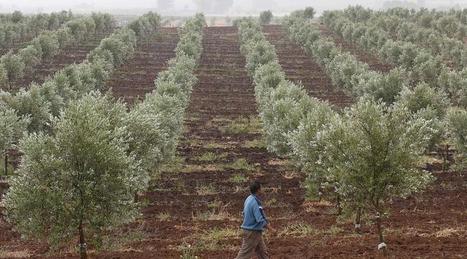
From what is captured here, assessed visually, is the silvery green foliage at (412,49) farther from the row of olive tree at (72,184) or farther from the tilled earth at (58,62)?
the tilled earth at (58,62)

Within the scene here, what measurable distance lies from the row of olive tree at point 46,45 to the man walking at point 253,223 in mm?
67224

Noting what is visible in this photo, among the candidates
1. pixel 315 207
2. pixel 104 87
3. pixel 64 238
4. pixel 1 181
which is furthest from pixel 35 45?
pixel 64 238

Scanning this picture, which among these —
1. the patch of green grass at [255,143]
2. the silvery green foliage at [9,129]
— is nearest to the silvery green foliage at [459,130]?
the patch of green grass at [255,143]

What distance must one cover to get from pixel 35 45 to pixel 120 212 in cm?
8669

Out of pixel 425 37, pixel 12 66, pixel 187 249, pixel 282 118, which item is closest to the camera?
pixel 187 249

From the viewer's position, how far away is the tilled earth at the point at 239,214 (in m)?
30.2

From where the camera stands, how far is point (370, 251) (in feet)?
93.9

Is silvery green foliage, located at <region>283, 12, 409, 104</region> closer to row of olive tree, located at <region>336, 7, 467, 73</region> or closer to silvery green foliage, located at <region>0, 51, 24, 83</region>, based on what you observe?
row of olive tree, located at <region>336, 7, 467, 73</region>

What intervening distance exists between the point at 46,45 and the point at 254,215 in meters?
94.5

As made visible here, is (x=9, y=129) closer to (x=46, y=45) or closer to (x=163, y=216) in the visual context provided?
(x=163, y=216)

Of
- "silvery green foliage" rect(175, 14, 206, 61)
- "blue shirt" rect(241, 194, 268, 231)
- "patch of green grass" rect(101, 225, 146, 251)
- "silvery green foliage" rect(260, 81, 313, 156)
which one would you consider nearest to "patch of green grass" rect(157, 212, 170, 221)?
"patch of green grass" rect(101, 225, 146, 251)

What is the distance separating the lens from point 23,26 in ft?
441

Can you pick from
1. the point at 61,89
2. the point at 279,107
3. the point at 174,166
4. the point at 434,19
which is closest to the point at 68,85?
the point at 61,89

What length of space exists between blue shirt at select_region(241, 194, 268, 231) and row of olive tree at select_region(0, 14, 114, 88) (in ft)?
221
